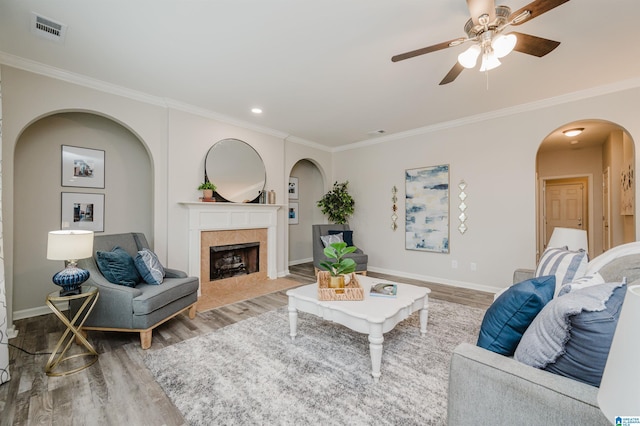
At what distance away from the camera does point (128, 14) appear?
201 cm

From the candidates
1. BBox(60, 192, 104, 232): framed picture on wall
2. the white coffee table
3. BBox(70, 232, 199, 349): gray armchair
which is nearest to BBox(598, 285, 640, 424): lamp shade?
the white coffee table

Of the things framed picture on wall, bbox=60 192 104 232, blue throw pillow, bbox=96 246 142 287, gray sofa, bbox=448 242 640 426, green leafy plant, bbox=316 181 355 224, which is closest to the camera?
gray sofa, bbox=448 242 640 426

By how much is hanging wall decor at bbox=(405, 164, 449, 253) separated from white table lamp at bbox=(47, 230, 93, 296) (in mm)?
4342

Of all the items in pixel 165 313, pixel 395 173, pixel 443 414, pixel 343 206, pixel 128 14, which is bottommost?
Result: pixel 443 414

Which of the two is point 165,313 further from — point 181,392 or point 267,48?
point 267,48

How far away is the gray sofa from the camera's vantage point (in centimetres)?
84

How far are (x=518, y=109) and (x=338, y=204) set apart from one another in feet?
10.5

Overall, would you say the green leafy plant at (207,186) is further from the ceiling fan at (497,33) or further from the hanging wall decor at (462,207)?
the hanging wall decor at (462,207)

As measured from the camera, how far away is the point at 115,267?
2.54 meters

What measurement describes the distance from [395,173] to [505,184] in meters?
1.73

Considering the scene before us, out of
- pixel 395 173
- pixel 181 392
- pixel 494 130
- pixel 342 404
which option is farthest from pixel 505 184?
pixel 181 392

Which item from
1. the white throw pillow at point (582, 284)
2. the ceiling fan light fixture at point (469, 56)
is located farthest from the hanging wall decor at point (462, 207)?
the white throw pillow at point (582, 284)

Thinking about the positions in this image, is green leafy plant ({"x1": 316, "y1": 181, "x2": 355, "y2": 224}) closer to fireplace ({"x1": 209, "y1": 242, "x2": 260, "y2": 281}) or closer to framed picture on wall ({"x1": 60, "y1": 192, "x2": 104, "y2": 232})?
fireplace ({"x1": 209, "y1": 242, "x2": 260, "y2": 281})

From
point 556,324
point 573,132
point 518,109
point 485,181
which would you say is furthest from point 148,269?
point 573,132
